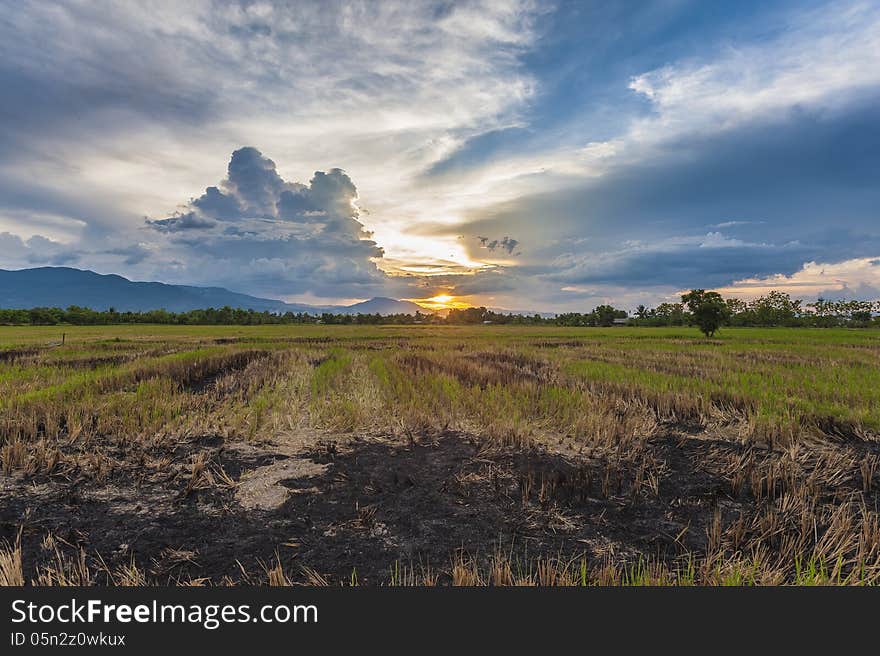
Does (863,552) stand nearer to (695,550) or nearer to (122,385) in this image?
(695,550)

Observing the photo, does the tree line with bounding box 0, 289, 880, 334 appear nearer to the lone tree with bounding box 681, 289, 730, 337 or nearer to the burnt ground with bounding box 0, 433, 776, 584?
the lone tree with bounding box 681, 289, 730, 337

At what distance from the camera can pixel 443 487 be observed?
5426 millimetres

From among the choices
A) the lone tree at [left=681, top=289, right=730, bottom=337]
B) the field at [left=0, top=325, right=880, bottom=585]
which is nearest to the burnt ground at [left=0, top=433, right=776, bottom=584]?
the field at [left=0, top=325, right=880, bottom=585]

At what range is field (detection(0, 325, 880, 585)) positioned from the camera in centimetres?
365

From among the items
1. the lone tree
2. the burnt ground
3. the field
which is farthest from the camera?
the lone tree

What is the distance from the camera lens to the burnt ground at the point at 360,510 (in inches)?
152

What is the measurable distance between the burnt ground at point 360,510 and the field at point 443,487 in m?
0.03

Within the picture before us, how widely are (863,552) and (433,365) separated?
581 inches

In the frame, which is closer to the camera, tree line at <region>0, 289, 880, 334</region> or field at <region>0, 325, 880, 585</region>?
field at <region>0, 325, 880, 585</region>

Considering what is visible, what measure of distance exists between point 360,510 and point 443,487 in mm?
1232

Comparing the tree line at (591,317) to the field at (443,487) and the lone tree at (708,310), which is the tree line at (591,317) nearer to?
the lone tree at (708,310)

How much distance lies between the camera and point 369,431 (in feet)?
26.7

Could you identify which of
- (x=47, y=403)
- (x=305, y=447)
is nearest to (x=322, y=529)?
(x=305, y=447)

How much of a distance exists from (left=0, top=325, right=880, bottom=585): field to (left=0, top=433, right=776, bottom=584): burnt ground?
0.03 meters
